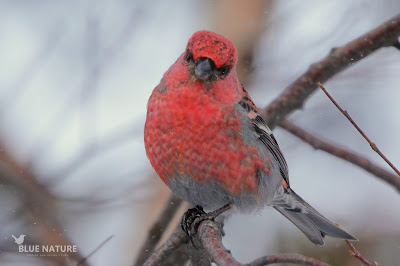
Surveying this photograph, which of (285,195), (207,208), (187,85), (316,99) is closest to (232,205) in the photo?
(207,208)

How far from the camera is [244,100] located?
324 centimetres

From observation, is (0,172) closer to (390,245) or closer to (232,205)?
(232,205)

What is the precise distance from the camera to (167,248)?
9.68 ft

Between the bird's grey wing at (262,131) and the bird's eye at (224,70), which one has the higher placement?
the bird's eye at (224,70)

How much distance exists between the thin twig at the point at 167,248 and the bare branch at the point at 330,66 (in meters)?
0.94

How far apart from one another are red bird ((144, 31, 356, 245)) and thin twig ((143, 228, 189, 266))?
231 mm

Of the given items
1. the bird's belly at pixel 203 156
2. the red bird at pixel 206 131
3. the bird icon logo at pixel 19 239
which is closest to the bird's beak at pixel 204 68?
the red bird at pixel 206 131

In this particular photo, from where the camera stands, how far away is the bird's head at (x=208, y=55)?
2.84 meters

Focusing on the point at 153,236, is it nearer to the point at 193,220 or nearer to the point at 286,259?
the point at 193,220

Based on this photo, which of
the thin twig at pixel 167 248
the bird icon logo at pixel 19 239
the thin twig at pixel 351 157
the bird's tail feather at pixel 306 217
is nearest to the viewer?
the thin twig at pixel 167 248

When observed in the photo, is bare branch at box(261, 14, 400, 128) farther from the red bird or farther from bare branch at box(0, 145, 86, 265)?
bare branch at box(0, 145, 86, 265)

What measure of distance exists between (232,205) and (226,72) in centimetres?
80

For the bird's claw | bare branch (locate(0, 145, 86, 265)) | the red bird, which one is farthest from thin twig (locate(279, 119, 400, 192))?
bare branch (locate(0, 145, 86, 265))

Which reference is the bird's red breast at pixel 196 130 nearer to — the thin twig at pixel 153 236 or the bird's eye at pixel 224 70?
the bird's eye at pixel 224 70
